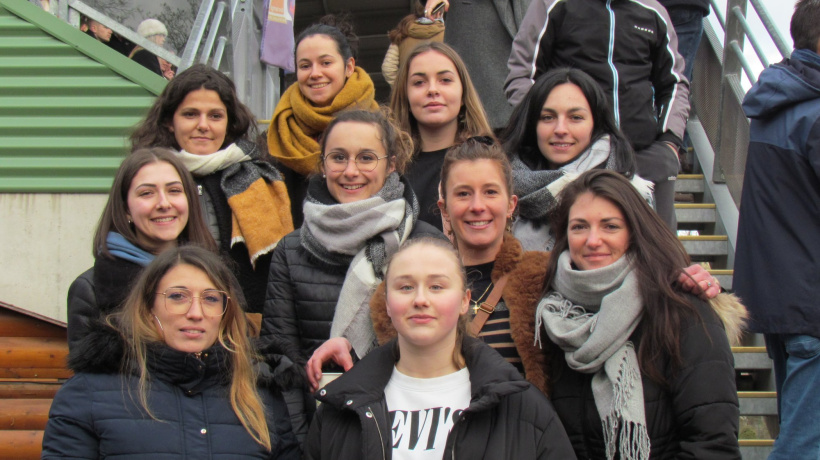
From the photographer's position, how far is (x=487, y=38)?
19.8 feet

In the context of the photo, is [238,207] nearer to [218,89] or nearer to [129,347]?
[218,89]

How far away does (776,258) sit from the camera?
3689 millimetres

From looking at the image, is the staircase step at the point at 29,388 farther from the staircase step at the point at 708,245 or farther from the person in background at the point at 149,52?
the staircase step at the point at 708,245

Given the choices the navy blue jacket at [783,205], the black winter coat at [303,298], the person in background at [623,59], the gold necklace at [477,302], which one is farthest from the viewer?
the person in background at [623,59]

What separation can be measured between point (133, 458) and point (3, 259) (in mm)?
3886

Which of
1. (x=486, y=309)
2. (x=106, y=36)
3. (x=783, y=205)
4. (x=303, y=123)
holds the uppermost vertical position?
(x=106, y=36)

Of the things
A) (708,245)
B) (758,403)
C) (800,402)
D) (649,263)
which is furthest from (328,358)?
(708,245)

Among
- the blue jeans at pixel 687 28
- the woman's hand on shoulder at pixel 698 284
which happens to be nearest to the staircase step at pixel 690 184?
the blue jeans at pixel 687 28

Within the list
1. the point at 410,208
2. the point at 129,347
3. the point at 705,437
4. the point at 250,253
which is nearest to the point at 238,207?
the point at 250,253

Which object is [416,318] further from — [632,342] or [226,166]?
[226,166]

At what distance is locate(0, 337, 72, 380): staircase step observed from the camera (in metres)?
4.52

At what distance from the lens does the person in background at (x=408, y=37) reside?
19.1 ft

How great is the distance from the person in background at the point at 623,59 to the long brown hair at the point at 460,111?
0.40 metres

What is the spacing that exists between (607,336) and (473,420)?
53cm
